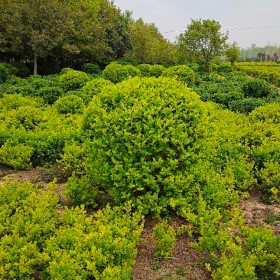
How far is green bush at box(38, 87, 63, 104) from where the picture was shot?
11.2m

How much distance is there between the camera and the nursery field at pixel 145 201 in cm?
303

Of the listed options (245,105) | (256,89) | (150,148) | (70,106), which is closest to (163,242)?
(150,148)

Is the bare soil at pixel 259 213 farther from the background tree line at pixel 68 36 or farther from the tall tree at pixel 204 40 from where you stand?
the tall tree at pixel 204 40

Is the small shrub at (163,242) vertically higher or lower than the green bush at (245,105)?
A: lower

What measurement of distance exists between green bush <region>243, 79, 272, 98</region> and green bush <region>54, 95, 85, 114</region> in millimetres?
6107

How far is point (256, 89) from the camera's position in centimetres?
1227

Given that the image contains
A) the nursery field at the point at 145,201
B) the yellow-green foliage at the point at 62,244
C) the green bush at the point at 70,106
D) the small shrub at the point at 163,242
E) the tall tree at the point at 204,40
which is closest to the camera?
the yellow-green foliage at the point at 62,244

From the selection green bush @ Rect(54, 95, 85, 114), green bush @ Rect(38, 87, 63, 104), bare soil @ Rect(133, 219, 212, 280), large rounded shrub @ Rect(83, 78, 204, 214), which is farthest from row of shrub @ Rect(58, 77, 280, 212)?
green bush @ Rect(38, 87, 63, 104)

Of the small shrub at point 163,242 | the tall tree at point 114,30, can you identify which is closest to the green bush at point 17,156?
the small shrub at point 163,242

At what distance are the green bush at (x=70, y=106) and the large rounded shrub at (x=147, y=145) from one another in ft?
15.3

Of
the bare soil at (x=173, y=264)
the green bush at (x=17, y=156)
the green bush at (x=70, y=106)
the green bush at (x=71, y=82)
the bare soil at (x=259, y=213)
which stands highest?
the green bush at (x=71, y=82)

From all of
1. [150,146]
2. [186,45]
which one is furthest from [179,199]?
[186,45]

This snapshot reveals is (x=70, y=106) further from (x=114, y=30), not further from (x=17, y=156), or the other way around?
(x=114, y=30)

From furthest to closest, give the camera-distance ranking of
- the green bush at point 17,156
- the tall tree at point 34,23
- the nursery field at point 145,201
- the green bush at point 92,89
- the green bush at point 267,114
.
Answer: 1. the tall tree at point 34,23
2. the green bush at point 92,89
3. the green bush at point 267,114
4. the green bush at point 17,156
5. the nursery field at point 145,201
